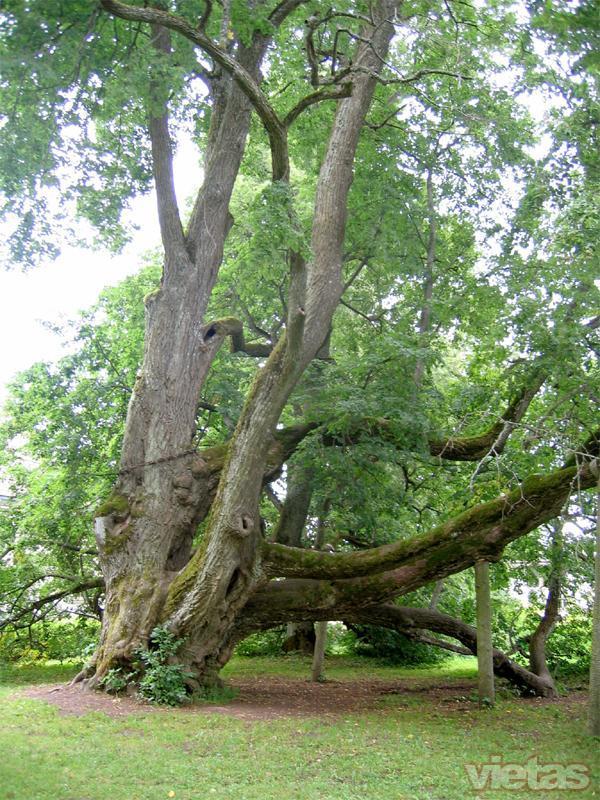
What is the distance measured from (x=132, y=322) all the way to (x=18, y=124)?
183 inches

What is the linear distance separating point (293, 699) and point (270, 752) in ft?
12.6

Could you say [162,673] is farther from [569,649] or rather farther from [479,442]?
[569,649]

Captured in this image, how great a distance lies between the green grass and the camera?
187 inches

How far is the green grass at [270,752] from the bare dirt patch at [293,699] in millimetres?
296

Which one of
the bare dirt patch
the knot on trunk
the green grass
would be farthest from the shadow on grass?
the knot on trunk

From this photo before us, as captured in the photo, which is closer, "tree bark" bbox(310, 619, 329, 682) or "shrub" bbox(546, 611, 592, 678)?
"tree bark" bbox(310, 619, 329, 682)

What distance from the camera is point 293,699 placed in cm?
957

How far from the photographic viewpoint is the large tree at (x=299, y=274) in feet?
27.4

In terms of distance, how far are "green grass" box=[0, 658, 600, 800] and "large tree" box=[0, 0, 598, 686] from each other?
175 cm

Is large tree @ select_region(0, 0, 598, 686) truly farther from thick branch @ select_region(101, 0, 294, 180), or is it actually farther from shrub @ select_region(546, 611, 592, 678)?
shrub @ select_region(546, 611, 592, 678)

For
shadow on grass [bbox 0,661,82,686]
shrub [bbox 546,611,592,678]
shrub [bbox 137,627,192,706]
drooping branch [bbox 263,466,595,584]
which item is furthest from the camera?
shrub [bbox 546,611,592,678]

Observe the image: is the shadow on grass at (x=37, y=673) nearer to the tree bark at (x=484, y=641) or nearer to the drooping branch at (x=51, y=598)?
the drooping branch at (x=51, y=598)

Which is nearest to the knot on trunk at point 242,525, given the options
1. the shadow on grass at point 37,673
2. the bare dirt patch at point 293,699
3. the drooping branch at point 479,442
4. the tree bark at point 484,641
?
the bare dirt patch at point 293,699

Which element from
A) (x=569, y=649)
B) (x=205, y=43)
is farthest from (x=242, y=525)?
(x=569, y=649)
